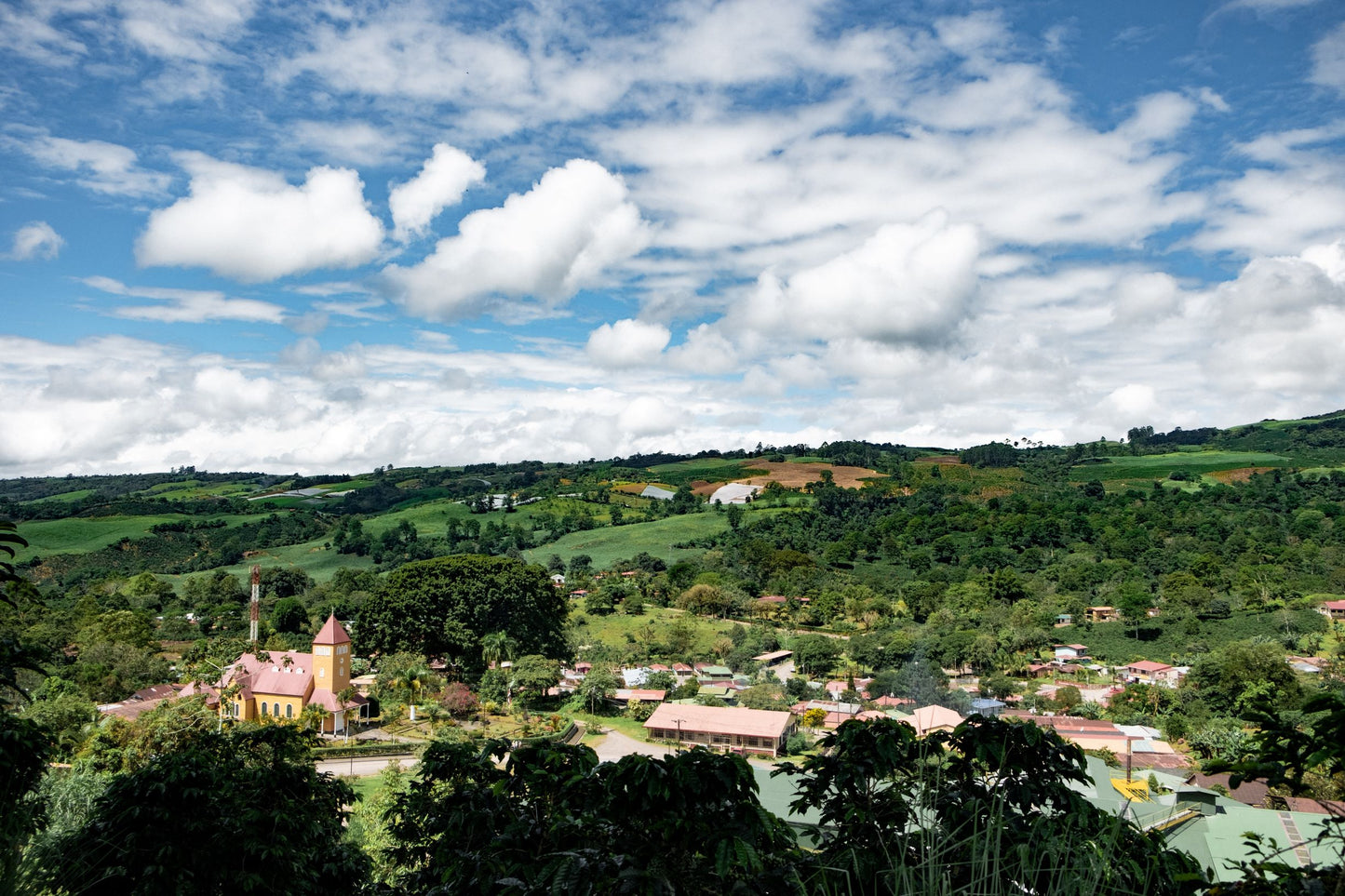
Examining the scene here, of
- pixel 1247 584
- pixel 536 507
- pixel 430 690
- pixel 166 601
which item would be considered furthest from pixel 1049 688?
pixel 536 507

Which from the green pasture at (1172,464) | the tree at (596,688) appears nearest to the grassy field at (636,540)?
the tree at (596,688)

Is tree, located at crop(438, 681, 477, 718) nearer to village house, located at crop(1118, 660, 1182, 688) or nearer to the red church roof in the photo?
the red church roof

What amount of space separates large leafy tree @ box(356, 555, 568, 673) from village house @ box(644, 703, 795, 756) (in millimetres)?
8818

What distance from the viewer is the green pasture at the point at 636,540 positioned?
7062 centimetres

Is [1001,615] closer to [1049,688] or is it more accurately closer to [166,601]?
[1049,688]

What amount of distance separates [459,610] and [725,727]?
13.2 m

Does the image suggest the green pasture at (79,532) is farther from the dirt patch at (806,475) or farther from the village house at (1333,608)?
the village house at (1333,608)

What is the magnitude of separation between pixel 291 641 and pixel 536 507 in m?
49.7

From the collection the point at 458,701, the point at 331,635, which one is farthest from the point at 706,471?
the point at 331,635

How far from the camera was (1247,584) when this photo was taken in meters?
44.8

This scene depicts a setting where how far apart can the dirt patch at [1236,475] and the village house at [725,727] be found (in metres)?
72.9

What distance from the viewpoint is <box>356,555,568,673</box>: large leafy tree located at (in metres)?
34.4

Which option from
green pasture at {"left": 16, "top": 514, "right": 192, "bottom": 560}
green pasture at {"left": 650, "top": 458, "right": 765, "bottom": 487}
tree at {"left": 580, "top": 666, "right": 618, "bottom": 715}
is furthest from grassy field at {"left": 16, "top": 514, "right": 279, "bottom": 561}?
tree at {"left": 580, "top": 666, "right": 618, "bottom": 715}

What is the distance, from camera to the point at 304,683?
93.5 ft
